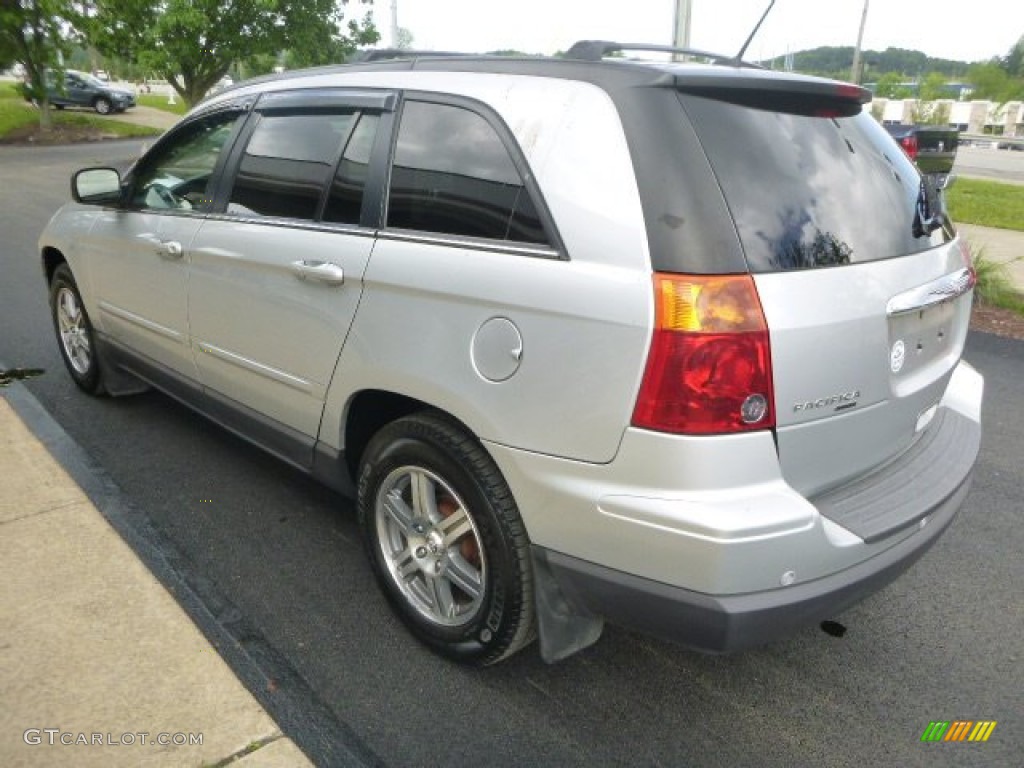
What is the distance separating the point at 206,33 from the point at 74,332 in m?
15.4

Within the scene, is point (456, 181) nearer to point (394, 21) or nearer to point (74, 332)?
point (74, 332)

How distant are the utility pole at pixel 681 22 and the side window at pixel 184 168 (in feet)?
20.4

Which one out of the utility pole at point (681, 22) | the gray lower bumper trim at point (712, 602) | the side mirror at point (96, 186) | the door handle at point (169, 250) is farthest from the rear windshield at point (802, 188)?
the utility pole at point (681, 22)

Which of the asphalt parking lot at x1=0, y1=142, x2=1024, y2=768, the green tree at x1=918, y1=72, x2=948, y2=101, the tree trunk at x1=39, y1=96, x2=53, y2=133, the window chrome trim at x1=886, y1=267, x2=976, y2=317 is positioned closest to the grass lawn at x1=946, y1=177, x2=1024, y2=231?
the asphalt parking lot at x1=0, y1=142, x2=1024, y2=768

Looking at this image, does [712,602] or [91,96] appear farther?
[91,96]

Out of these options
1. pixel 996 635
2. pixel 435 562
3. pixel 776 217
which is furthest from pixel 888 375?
pixel 435 562

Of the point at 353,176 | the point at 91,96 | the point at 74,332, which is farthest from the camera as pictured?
the point at 91,96

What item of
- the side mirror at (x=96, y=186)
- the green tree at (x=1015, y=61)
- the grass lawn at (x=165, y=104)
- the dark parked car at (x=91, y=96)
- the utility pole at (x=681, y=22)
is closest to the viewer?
the side mirror at (x=96, y=186)

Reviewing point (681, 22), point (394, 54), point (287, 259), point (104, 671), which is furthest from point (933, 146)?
point (104, 671)

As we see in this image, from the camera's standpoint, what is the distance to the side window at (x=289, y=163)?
9.48 ft

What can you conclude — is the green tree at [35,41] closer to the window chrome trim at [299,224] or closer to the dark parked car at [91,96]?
the dark parked car at [91,96]

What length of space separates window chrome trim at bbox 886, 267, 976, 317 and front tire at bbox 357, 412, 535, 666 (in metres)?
1.18

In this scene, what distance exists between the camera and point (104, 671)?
2.49m

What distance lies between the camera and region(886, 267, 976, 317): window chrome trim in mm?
2191
